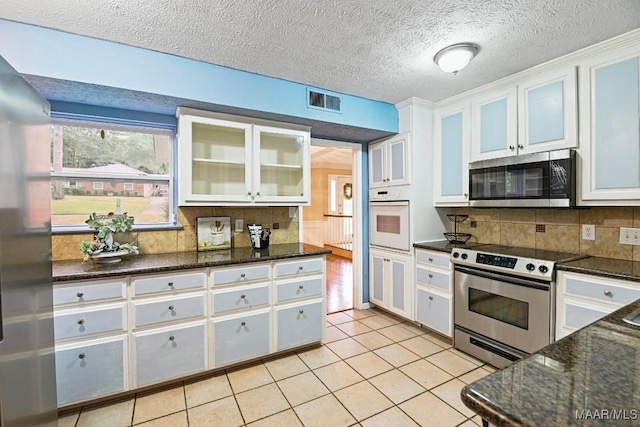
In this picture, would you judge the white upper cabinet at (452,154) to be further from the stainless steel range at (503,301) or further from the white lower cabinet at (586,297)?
the white lower cabinet at (586,297)

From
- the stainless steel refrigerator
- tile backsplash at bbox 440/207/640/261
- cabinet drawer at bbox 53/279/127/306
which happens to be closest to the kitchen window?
cabinet drawer at bbox 53/279/127/306

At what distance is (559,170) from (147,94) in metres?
3.03

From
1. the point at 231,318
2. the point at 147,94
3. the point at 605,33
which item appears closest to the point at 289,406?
the point at 231,318

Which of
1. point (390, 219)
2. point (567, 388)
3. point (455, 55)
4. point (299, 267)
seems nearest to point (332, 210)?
point (390, 219)

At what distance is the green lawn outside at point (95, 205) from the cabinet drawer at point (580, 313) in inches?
133

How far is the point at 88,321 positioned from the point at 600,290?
322 centimetres

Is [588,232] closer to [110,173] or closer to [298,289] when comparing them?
[298,289]

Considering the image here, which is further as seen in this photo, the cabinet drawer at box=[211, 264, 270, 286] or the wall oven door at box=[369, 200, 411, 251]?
the wall oven door at box=[369, 200, 411, 251]

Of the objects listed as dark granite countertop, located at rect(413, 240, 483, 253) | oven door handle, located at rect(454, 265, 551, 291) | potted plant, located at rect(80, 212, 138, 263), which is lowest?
oven door handle, located at rect(454, 265, 551, 291)

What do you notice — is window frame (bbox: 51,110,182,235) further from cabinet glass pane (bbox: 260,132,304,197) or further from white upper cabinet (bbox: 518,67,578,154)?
white upper cabinet (bbox: 518,67,578,154)

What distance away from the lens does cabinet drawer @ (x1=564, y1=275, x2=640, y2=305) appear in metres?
1.77

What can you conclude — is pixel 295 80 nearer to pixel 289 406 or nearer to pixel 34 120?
pixel 34 120

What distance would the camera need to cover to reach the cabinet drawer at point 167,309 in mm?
2045

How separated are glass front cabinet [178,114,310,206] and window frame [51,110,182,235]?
0.32 metres
